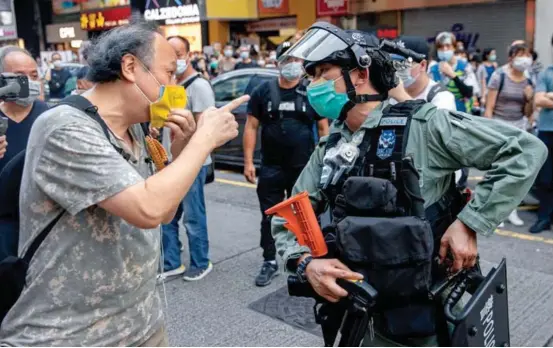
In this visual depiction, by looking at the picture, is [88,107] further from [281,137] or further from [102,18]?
[102,18]

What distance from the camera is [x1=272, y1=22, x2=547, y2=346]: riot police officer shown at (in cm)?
191

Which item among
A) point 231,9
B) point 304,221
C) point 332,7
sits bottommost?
point 304,221

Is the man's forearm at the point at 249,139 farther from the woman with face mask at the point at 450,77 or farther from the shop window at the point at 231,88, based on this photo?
the shop window at the point at 231,88

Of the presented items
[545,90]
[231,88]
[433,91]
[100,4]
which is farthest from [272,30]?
[433,91]

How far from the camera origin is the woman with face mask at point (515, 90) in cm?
655

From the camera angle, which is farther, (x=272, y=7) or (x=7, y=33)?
(x=272, y=7)

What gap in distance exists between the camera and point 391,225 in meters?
1.88

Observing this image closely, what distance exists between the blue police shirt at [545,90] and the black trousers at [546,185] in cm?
8

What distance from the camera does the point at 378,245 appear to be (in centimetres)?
189

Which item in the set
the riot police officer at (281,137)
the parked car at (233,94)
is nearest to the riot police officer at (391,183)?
the riot police officer at (281,137)

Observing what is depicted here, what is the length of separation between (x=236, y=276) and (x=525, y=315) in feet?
7.40

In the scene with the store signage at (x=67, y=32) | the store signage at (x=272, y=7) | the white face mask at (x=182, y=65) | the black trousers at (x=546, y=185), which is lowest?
the black trousers at (x=546, y=185)

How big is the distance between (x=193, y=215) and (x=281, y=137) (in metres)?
0.98

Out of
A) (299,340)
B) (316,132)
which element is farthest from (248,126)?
(299,340)
